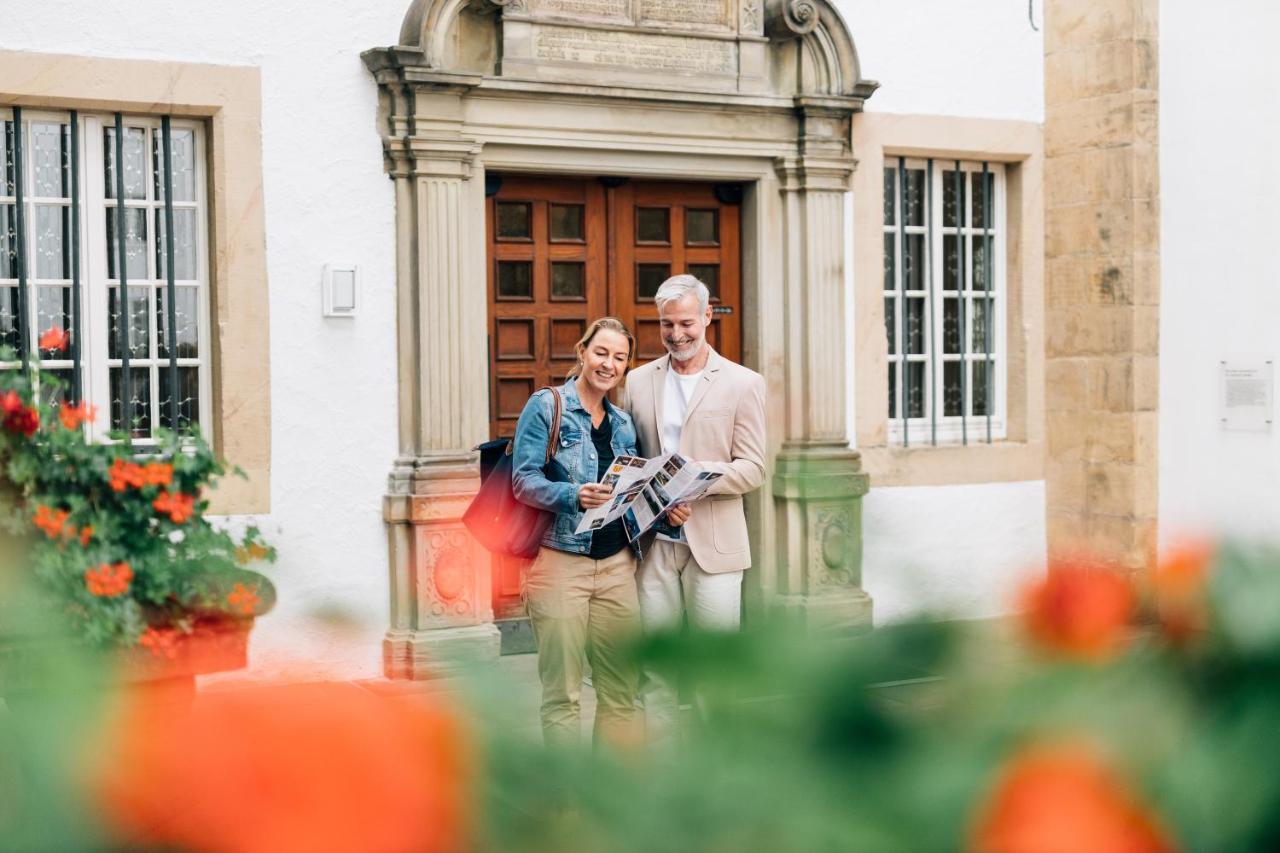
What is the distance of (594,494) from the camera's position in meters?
5.30

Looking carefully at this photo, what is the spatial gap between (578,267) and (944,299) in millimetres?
2314

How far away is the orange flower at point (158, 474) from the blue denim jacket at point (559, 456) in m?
1.11

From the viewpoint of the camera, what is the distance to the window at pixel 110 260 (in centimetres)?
730

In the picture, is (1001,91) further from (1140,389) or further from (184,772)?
(184,772)

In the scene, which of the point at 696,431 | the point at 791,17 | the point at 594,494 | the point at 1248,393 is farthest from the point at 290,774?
A: the point at 1248,393

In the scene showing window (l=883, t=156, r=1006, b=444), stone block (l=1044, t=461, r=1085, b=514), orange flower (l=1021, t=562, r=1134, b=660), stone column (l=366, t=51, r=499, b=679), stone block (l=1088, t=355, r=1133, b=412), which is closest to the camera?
orange flower (l=1021, t=562, r=1134, b=660)

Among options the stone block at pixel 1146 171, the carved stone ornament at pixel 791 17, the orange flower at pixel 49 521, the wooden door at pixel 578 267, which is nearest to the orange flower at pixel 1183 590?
the orange flower at pixel 49 521

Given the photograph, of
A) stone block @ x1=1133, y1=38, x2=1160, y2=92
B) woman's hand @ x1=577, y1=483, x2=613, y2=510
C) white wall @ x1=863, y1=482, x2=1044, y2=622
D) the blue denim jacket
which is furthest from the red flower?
stone block @ x1=1133, y1=38, x2=1160, y2=92

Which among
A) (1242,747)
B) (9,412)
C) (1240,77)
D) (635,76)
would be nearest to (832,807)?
(1242,747)

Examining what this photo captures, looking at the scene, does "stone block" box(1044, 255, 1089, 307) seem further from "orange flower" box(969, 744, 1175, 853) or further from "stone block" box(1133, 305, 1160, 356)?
"orange flower" box(969, 744, 1175, 853)

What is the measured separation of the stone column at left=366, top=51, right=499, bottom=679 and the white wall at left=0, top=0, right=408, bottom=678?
0.09 m

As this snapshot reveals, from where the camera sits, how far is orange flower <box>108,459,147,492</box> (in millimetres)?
5137

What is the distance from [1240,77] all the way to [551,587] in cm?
669

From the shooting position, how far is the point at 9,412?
5.12m
